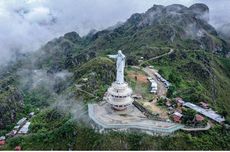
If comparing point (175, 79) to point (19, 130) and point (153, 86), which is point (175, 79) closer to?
point (153, 86)

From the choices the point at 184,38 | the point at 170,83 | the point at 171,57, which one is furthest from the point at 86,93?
the point at 184,38

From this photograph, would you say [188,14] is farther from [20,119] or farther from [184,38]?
[20,119]

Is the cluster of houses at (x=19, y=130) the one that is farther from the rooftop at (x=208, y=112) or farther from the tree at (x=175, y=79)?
the tree at (x=175, y=79)

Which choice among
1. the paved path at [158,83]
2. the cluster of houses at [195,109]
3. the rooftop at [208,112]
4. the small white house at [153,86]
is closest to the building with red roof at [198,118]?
the cluster of houses at [195,109]

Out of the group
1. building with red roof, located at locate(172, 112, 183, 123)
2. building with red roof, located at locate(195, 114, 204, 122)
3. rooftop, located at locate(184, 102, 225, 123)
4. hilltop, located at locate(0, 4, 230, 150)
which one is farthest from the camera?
rooftop, located at locate(184, 102, 225, 123)

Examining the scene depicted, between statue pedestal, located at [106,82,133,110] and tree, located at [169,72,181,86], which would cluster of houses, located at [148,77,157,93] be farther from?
statue pedestal, located at [106,82,133,110]

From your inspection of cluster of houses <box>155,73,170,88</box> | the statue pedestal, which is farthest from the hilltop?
the statue pedestal
